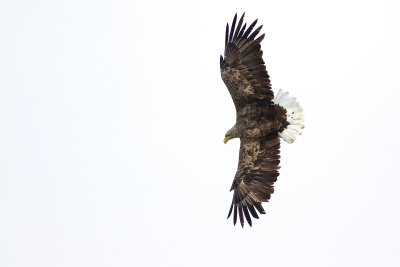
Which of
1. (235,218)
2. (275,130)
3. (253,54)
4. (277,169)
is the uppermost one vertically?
(253,54)

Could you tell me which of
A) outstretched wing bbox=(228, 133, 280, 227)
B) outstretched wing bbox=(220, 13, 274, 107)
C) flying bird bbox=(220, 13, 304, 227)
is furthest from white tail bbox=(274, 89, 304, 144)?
outstretched wing bbox=(220, 13, 274, 107)

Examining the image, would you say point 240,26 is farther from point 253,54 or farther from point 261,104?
point 261,104

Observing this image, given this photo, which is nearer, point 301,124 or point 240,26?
point 240,26

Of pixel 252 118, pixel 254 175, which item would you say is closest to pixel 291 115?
pixel 252 118

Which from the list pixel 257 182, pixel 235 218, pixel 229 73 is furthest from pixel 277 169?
pixel 229 73

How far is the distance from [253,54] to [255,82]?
1.55ft

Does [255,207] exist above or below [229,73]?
below

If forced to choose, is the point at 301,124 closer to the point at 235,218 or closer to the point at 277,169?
the point at 277,169

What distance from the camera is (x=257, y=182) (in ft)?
38.2

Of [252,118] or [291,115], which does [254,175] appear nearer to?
[252,118]

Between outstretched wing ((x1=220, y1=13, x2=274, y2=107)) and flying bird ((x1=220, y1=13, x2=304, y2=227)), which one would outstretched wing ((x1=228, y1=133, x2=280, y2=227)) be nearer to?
flying bird ((x1=220, y1=13, x2=304, y2=227))

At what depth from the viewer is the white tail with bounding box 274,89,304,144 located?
12.2m

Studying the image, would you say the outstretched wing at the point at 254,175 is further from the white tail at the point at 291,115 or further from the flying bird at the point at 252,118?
the white tail at the point at 291,115

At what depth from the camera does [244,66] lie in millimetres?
11375
